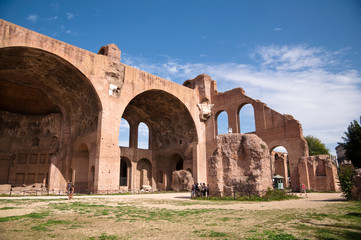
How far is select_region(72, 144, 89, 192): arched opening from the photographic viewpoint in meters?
22.6

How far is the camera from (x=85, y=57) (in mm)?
19547

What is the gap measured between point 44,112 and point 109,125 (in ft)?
35.5

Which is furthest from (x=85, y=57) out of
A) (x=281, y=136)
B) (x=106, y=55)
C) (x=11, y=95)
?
(x=281, y=136)

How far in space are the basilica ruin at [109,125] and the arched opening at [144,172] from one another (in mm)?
104

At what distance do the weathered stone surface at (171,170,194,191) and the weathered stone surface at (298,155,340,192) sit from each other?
9406mm

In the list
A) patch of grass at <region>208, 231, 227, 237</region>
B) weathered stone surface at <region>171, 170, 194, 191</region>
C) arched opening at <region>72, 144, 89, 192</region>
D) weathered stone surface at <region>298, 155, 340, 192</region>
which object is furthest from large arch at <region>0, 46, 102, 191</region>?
patch of grass at <region>208, 231, 227, 237</region>

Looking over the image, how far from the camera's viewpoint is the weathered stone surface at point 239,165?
12.4 m

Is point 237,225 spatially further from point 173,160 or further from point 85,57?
point 173,160

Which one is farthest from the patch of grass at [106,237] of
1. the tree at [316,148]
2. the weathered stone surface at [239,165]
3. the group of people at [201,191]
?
the tree at [316,148]

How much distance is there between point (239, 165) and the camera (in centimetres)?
1289

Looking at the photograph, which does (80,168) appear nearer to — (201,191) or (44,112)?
(44,112)

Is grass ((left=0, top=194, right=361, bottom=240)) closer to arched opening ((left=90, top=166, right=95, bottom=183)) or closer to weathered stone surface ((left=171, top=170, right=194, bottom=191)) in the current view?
arched opening ((left=90, top=166, right=95, bottom=183))

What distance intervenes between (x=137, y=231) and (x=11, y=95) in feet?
82.7

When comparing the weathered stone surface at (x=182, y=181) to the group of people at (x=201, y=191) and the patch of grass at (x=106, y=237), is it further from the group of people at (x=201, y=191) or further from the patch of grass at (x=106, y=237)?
the patch of grass at (x=106, y=237)
